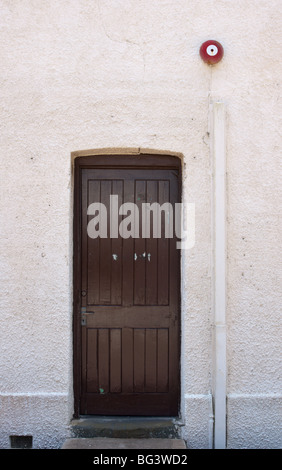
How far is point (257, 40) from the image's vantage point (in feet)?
12.2

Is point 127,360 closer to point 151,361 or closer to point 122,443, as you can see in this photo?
point 151,361

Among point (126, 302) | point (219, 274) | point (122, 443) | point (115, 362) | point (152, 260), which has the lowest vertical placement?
point (122, 443)

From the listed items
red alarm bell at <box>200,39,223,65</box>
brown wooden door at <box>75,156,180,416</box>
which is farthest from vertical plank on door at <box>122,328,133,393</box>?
red alarm bell at <box>200,39,223,65</box>

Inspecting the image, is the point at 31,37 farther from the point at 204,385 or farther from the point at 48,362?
the point at 204,385

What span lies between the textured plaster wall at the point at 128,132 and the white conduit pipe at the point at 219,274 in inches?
3.9

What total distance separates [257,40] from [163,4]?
93cm

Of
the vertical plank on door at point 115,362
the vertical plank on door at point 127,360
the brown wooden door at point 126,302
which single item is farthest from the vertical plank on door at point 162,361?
the vertical plank on door at point 115,362

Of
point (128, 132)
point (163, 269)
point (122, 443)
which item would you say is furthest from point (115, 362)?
point (128, 132)

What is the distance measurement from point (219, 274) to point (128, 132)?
1526mm

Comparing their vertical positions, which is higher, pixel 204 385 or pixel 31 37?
pixel 31 37

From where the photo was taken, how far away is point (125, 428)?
366 centimetres

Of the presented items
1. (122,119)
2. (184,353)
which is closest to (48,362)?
(184,353)
